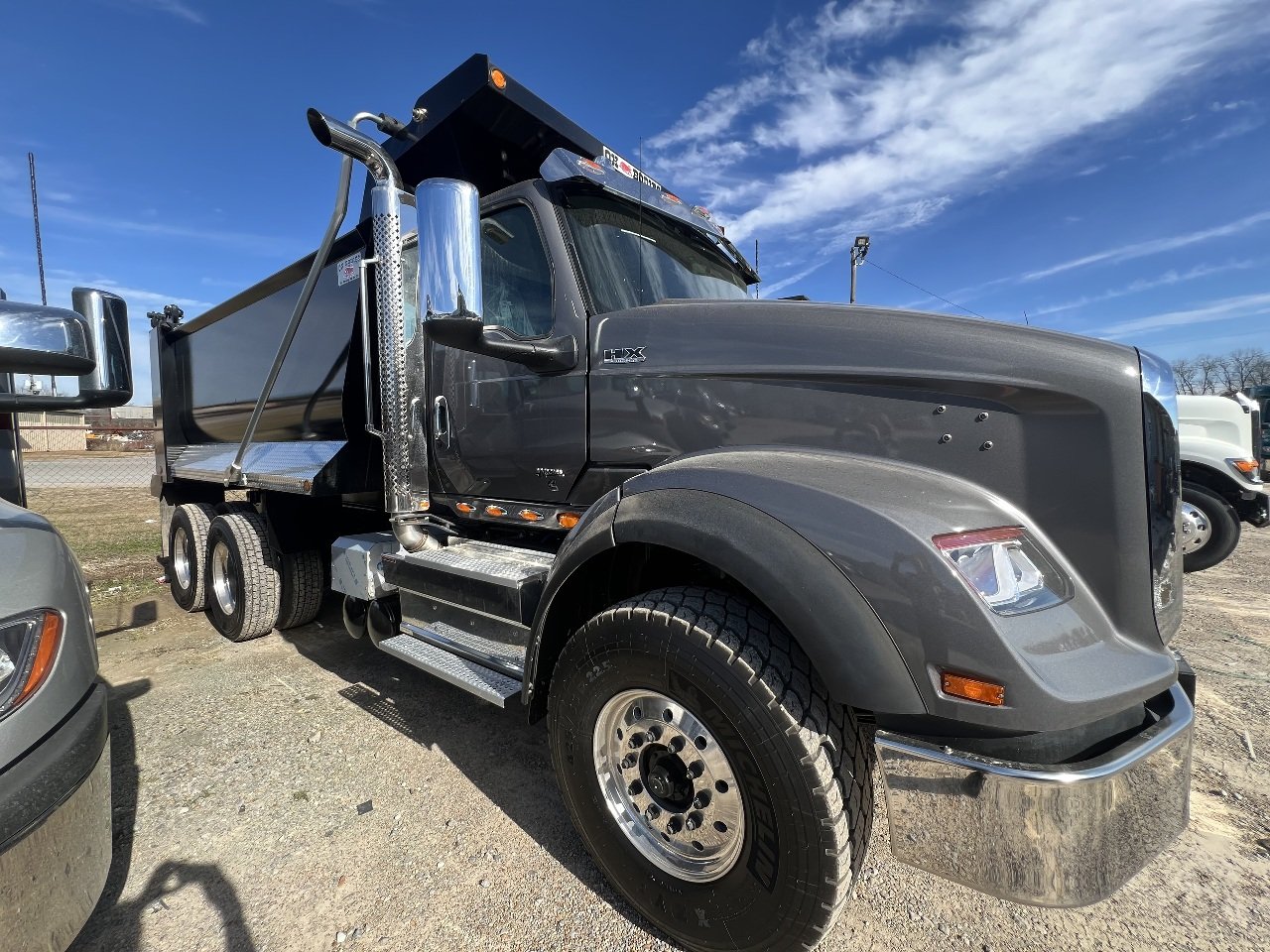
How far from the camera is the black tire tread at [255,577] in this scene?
4523 mm

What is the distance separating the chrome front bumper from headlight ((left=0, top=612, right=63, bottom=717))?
2.05 m

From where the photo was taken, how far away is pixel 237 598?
4.62 m

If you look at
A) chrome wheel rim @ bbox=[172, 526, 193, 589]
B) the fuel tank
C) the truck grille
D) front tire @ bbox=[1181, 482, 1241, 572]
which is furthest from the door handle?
front tire @ bbox=[1181, 482, 1241, 572]

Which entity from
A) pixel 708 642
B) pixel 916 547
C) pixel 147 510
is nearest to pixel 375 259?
pixel 708 642

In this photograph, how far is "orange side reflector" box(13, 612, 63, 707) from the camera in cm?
152

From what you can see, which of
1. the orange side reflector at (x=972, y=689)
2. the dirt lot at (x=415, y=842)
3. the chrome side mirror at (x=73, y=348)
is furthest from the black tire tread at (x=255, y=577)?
→ the orange side reflector at (x=972, y=689)

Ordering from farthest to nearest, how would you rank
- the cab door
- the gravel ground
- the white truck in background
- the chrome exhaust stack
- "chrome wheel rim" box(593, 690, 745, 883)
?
the white truck in background
the chrome exhaust stack
the cab door
the gravel ground
"chrome wheel rim" box(593, 690, 745, 883)

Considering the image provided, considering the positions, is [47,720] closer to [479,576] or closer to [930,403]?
[479,576]

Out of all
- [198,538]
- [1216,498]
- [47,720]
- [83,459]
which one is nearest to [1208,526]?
[1216,498]

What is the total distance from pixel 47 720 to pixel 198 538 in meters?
4.31

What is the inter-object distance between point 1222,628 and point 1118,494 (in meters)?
4.43

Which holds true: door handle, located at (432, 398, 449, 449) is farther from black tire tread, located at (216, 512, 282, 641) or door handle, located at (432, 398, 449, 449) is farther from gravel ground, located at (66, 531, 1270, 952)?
black tire tread, located at (216, 512, 282, 641)

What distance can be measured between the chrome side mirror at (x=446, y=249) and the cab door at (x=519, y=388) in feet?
1.66

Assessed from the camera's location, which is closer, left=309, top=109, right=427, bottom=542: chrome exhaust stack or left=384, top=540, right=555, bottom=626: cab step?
left=384, top=540, right=555, bottom=626: cab step
